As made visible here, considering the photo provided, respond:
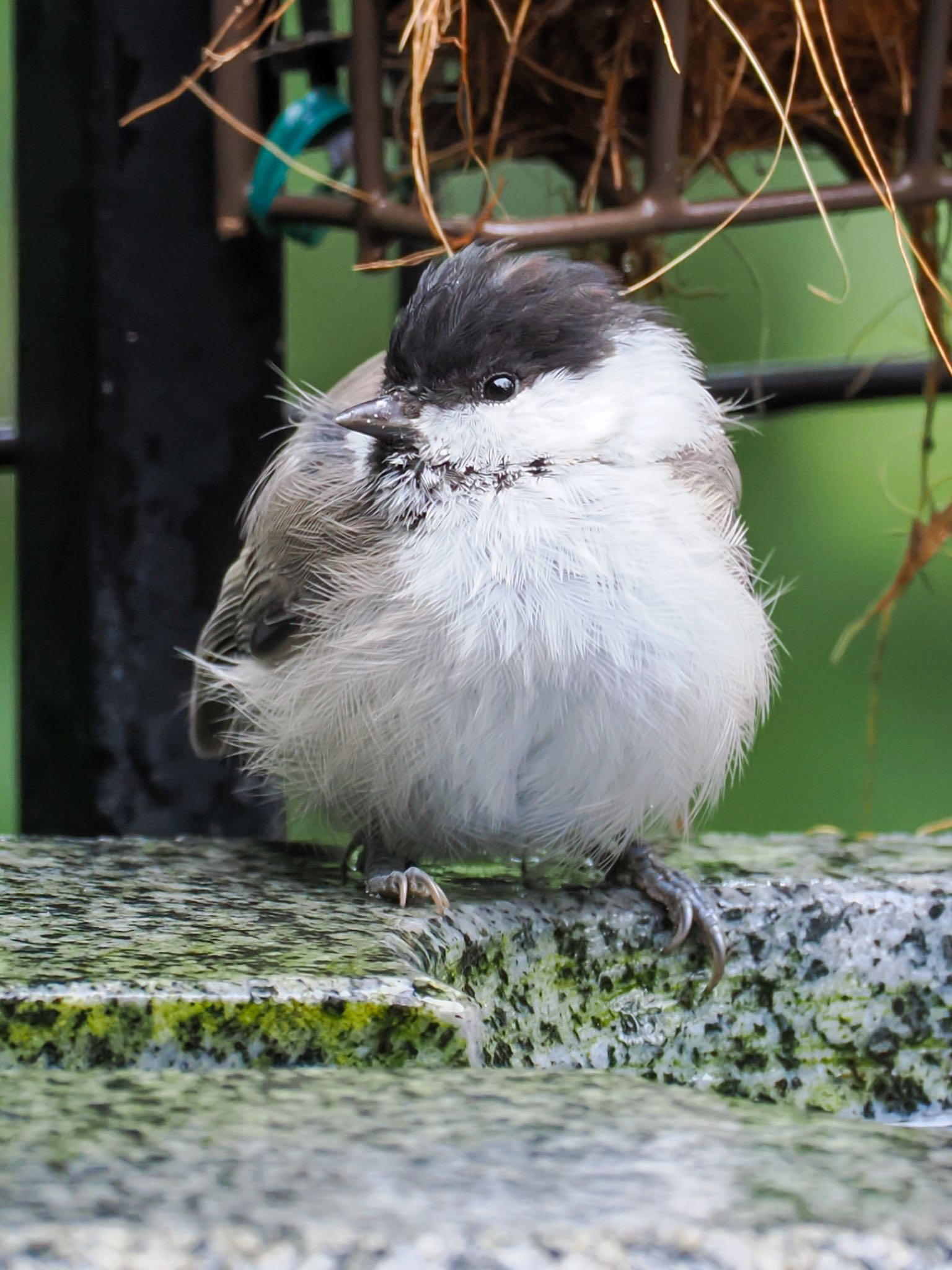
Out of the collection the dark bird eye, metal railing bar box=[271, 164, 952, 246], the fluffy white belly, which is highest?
metal railing bar box=[271, 164, 952, 246]

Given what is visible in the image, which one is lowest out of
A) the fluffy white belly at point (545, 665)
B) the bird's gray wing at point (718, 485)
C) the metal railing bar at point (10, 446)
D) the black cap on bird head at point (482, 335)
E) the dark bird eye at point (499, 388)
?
the fluffy white belly at point (545, 665)

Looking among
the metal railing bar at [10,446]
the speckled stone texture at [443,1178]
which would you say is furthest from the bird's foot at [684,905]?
the metal railing bar at [10,446]

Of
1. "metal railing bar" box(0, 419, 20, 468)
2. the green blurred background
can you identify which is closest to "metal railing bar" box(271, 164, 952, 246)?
"metal railing bar" box(0, 419, 20, 468)

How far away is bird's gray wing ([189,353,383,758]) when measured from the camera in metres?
1.73

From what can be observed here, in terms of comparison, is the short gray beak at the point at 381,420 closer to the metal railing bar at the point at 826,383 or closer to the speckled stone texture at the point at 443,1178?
the metal railing bar at the point at 826,383

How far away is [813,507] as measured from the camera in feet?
11.2

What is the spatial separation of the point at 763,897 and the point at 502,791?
28 centimetres

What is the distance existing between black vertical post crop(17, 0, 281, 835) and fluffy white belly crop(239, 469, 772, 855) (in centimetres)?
36

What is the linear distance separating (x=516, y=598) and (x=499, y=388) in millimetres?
261

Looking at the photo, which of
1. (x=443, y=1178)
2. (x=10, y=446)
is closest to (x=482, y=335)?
(x=10, y=446)

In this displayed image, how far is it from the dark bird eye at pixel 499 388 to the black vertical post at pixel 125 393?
0.43 metres

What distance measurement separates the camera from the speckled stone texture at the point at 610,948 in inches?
49.6

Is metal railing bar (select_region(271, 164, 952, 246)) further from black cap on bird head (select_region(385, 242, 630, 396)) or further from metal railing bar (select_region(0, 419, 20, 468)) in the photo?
metal railing bar (select_region(0, 419, 20, 468))

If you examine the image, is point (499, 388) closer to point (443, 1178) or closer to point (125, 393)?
point (125, 393)
